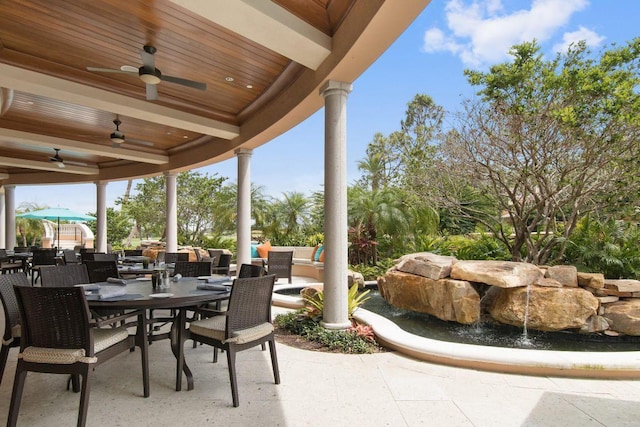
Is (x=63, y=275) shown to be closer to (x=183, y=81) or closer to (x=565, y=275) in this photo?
(x=183, y=81)

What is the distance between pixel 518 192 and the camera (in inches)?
273

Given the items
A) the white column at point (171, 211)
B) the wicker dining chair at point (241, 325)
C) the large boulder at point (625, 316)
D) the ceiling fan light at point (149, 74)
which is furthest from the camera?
the white column at point (171, 211)

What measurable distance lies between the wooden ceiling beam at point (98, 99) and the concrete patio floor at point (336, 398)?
3349 mm

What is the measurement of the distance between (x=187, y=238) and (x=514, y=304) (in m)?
13.2

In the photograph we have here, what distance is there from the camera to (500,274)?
Answer: 4.50 metres

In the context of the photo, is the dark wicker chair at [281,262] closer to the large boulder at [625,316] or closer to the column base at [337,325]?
the column base at [337,325]

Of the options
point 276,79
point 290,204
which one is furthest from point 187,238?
point 276,79

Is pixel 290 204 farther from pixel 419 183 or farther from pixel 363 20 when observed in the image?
pixel 363 20

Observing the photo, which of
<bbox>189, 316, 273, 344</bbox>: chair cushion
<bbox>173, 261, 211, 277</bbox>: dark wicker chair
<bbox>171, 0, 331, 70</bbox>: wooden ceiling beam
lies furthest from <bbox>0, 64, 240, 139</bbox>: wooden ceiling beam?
<bbox>189, 316, 273, 344</bbox>: chair cushion

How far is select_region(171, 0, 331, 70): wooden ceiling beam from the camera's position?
3.23 meters

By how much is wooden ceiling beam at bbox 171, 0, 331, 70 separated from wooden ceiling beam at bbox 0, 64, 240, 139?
9.28 ft

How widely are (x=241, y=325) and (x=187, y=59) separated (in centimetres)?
340

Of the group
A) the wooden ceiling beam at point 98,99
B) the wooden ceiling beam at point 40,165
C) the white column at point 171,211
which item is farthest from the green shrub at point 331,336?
the wooden ceiling beam at point 40,165

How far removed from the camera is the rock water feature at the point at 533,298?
4.44m
